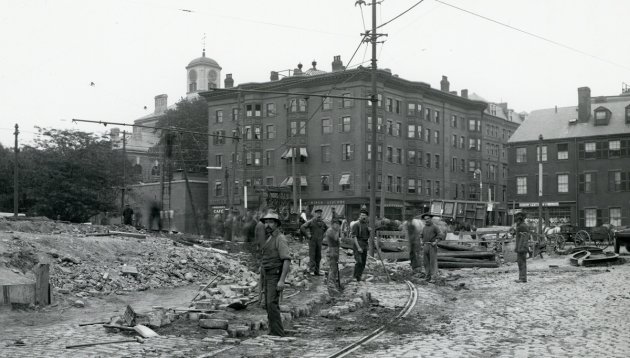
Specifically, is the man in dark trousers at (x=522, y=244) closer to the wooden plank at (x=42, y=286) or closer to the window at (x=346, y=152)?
the wooden plank at (x=42, y=286)

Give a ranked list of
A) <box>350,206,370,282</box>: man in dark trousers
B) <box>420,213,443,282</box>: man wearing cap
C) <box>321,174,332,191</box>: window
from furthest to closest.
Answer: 1. <box>321,174,332,191</box>: window
2. <box>420,213,443,282</box>: man wearing cap
3. <box>350,206,370,282</box>: man in dark trousers

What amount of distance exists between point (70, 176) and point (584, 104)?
4651cm

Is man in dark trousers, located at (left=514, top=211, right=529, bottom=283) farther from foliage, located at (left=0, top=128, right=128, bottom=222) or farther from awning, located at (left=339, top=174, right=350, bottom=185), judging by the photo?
awning, located at (left=339, top=174, right=350, bottom=185)

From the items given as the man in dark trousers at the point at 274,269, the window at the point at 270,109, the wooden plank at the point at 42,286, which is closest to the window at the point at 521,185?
the window at the point at 270,109

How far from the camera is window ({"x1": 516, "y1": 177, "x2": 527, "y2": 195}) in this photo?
65000 mm

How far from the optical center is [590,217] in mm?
60812

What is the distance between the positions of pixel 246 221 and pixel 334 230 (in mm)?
15478

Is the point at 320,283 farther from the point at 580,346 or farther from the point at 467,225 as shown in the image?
the point at 467,225

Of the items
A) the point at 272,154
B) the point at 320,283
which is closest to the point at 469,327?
the point at 320,283

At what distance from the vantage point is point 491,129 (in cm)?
8669

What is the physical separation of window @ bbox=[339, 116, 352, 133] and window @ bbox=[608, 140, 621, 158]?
78.3ft

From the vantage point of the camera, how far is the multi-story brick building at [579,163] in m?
60.0

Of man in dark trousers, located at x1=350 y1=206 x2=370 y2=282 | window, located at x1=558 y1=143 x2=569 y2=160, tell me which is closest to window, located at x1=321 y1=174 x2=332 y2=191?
window, located at x1=558 y1=143 x2=569 y2=160

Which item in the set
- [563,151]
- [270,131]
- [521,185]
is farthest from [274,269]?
[270,131]
